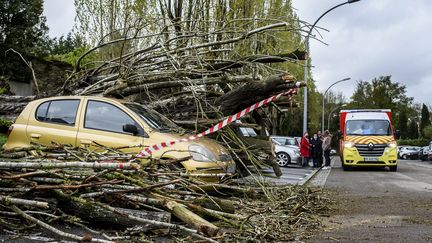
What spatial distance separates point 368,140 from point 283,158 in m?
4.06

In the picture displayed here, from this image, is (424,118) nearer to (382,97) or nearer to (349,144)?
(382,97)

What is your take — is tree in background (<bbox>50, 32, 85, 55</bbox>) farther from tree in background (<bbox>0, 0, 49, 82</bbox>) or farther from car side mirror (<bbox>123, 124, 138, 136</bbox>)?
car side mirror (<bbox>123, 124, 138, 136</bbox>)

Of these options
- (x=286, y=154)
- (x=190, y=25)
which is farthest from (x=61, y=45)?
(x=190, y=25)

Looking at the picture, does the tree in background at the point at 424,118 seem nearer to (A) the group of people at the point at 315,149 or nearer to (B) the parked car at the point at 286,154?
(A) the group of people at the point at 315,149

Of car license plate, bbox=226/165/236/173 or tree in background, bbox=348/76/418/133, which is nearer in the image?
car license plate, bbox=226/165/236/173

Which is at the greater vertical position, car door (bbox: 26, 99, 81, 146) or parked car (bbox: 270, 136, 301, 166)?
car door (bbox: 26, 99, 81, 146)

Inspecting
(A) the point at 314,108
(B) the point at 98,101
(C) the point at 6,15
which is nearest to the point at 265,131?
(B) the point at 98,101

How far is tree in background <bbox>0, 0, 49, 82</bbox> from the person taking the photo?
113ft

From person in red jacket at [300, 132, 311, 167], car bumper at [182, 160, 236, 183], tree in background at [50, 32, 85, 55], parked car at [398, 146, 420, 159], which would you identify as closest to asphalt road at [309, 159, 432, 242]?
car bumper at [182, 160, 236, 183]

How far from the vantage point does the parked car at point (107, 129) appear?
8172 mm

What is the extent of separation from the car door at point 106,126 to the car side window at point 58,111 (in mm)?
233

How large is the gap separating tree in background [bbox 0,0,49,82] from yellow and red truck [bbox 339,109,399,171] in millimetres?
21028

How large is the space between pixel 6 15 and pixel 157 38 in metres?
30.8

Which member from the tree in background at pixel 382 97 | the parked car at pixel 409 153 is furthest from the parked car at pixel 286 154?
the tree in background at pixel 382 97
